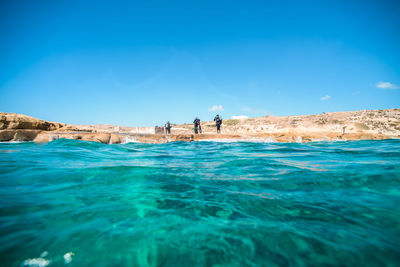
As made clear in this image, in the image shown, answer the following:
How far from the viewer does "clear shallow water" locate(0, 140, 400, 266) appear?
52.4 inches

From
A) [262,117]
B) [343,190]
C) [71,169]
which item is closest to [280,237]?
[343,190]

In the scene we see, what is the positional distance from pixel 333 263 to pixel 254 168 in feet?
9.56

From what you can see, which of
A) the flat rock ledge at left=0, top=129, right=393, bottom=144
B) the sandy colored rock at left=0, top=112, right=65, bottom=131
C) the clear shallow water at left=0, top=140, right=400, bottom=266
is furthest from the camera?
the flat rock ledge at left=0, top=129, right=393, bottom=144

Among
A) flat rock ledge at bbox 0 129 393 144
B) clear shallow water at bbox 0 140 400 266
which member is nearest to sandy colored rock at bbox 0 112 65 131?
flat rock ledge at bbox 0 129 393 144

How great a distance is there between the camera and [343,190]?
8.59 feet

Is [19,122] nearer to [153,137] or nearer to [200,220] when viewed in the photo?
[153,137]

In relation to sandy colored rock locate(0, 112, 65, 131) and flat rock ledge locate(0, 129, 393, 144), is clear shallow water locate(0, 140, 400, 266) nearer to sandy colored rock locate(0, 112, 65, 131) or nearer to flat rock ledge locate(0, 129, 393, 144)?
flat rock ledge locate(0, 129, 393, 144)

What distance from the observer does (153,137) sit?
12.1 m

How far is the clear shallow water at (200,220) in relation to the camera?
1330 mm

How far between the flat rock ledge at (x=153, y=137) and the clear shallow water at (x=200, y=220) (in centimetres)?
714

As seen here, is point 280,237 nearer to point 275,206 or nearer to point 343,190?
point 275,206

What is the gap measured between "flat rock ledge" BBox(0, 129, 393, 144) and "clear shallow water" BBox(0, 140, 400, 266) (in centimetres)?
714

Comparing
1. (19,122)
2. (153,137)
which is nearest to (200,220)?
(153,137)

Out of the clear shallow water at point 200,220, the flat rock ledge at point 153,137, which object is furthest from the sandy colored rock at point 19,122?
the clear shallow water at point 200,220
